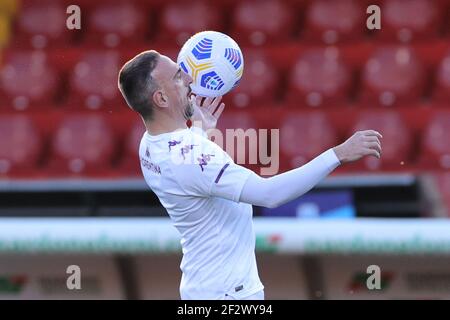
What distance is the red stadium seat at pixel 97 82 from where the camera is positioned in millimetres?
7027

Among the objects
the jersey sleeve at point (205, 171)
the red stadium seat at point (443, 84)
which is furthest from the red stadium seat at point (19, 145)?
the jersey sleeve at point (205, 171)

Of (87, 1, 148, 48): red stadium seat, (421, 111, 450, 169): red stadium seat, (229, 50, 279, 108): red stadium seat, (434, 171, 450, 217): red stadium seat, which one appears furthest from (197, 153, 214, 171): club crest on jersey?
(87, 1, 148, 48): red stadium seat

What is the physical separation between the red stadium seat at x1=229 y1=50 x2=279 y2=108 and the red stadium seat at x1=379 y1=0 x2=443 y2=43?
3.04ft

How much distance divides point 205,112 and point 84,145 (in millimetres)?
2976

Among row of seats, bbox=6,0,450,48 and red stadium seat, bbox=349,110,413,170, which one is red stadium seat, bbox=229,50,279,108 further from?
red stadium seat, bbox=349,110,413,170

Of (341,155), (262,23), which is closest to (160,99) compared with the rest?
(341,155)

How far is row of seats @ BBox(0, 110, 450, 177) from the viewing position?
6.33 metres

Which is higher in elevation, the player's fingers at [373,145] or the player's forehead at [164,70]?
the player's forehead at [164,70]

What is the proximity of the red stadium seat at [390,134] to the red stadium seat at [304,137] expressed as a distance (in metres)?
0.21

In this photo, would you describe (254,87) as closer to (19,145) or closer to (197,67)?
(19,145)

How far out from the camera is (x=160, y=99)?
3469 millimetres

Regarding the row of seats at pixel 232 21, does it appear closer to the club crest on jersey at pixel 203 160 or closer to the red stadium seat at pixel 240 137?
the red stadium seat at pixel 240 137
